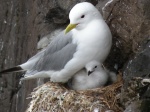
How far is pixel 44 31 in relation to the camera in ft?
15.1

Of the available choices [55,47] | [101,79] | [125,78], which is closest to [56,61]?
[55,47]

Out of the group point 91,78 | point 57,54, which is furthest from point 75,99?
point 57,54

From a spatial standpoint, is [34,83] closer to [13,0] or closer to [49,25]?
[49,25]

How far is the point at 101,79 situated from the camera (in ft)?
12.4

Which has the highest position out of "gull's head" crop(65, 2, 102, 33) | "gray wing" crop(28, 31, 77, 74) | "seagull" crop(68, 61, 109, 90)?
"gull's head" crop(65, 2, 102, 33)

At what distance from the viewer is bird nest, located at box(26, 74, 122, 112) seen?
359 cm

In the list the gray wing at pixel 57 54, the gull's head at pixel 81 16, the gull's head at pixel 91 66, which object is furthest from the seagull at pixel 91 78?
the gull's head at pixel 81 16

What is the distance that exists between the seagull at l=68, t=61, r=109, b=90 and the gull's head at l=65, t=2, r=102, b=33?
0.97ft

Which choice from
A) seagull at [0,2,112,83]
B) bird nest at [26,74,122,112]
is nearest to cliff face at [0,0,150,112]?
seagull at [0,2,112,83]

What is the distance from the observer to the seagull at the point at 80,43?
3.61 m

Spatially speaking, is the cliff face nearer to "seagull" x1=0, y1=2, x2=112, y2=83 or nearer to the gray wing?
"seagull" x1=0, y1=2, x2=112, y2=83

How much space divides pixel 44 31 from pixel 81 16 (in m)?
1.02

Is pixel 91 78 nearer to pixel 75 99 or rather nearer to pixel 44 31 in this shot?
pixel 75 99

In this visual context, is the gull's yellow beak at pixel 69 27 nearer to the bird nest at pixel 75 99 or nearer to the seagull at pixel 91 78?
the seagull at pixel 91 78
